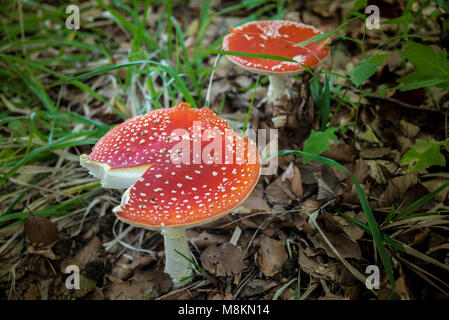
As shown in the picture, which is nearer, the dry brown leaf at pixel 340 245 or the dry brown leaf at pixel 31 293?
the dry brown leaf at pixel 340 245

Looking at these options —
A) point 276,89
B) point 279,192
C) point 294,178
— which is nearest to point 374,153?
point 294,178

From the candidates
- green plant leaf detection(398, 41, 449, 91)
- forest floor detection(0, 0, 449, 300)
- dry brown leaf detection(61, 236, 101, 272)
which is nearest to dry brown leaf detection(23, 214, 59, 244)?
forest floor detection(0, 0, 449, 300)

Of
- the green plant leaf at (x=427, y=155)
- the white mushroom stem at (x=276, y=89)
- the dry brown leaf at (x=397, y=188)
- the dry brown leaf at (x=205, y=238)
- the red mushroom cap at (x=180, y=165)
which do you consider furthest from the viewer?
the white mushroom stem at (x=276, y=89)

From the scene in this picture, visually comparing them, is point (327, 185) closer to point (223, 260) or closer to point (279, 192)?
point (279, 192)

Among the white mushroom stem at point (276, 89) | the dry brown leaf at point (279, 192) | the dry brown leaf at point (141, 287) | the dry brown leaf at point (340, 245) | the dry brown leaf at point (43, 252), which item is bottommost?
the dry brown leaf at point (141, 287)

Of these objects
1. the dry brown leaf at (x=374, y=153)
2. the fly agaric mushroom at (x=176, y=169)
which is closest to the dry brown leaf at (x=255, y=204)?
the fly agaric mushroom at (x=176, y=169)

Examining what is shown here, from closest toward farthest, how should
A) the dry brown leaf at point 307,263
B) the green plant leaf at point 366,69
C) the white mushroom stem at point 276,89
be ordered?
the green plant leaf at point 366,69, the dry brown leaf at point 307,263, the white mushroom stem at point 276,89

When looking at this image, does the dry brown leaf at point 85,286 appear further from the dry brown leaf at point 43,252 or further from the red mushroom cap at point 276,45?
the red mushroom cap at point 276,45
